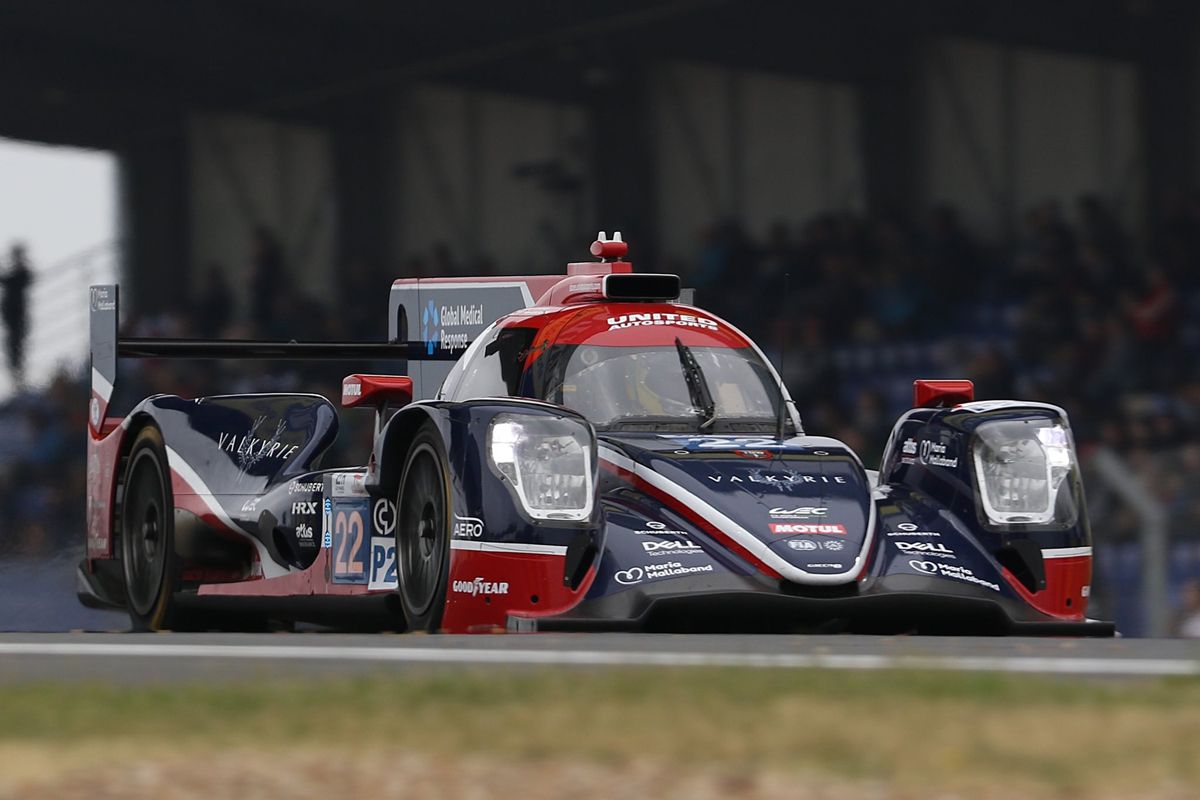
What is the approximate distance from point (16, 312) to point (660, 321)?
12182 mm

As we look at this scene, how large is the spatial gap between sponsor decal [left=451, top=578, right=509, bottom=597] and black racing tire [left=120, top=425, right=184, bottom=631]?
100 inches

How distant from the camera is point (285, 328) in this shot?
20.7m

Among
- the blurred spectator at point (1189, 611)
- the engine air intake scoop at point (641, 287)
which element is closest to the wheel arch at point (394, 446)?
the engine air intake scoop at point (641, 287)

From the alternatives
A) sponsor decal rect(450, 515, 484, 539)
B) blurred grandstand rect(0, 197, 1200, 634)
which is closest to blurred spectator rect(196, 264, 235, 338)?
blurred grandstand rect(0, 197, 1200, 634)

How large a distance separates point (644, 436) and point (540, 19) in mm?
12324

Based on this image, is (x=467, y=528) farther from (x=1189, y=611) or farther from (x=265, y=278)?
(x=265, y=278)

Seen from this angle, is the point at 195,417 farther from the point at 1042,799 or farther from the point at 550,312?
the point at 1042,799

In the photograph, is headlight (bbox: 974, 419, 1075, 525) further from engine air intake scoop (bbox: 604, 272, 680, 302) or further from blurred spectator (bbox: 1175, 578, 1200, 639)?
blurred spectator (bbox: 1175, 578, 1200, 639)

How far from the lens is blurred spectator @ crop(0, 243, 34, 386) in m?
19.2

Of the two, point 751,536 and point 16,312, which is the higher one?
point 16,312

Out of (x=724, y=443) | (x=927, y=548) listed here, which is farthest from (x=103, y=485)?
(x=927, y=548)

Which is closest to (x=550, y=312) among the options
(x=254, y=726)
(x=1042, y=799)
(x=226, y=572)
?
(x=226, y=572)

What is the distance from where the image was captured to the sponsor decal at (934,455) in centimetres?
798

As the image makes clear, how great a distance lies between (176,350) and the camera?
10.4 metres
